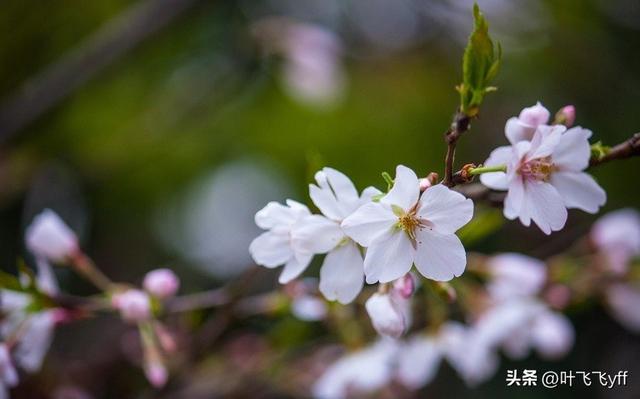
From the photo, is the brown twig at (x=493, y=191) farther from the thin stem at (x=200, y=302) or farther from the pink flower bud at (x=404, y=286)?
the thin stem at (x=200, y=302)

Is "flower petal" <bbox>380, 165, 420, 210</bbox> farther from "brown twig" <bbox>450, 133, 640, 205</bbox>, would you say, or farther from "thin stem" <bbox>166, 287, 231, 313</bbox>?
"thin stem" <bbox>166, 287, 231, 313</bbox>

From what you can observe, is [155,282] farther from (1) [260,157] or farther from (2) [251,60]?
(1) [260,157]

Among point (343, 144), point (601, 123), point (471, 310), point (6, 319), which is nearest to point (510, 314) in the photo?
point (471, 310)

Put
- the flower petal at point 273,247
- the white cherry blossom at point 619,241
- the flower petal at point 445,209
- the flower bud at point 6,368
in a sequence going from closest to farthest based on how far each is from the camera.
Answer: the flower petal at point 445,209
the flower petal at point 273,247
the flower bud at point 6,368
the white cherry blossom at point 619,241

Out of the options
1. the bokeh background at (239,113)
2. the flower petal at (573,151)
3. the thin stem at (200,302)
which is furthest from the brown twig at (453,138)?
the bokeh background at (239,113)

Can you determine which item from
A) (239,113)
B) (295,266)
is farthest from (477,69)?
(239,113)
